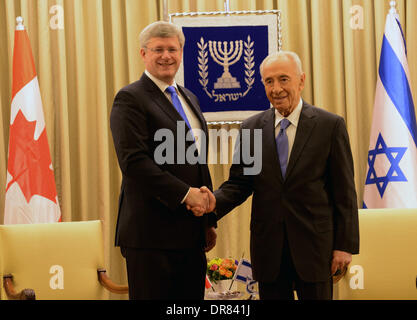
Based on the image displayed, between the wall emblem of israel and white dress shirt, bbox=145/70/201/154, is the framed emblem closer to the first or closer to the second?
the wall emblem of israel

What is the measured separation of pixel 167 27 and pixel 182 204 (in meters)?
0.89

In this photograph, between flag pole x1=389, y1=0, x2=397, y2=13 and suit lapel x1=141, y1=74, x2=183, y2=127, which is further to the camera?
flag pole x1=389, y1=0, x2=397, y2=13

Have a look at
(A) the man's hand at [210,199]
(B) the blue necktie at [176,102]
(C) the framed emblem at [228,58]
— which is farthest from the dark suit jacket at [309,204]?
(C) the framed emblem at [228,58]

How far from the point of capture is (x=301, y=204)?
8.64 feet

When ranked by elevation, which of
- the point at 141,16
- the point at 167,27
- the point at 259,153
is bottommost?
the point at 259,153

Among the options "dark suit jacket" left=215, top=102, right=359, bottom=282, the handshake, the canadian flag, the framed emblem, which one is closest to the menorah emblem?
the framed emblem

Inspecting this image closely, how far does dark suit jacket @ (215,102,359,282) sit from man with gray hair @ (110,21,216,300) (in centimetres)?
30

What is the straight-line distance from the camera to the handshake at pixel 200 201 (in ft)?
8.62

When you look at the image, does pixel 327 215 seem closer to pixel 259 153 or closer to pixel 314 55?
pixel 259 153

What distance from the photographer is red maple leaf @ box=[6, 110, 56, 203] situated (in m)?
4.26

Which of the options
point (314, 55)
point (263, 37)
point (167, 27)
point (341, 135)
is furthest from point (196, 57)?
point (341, 135)

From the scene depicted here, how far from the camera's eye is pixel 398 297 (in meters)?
3.78

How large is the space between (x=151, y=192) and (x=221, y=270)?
0.88 meters

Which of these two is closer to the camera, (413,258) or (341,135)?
(341,135)
